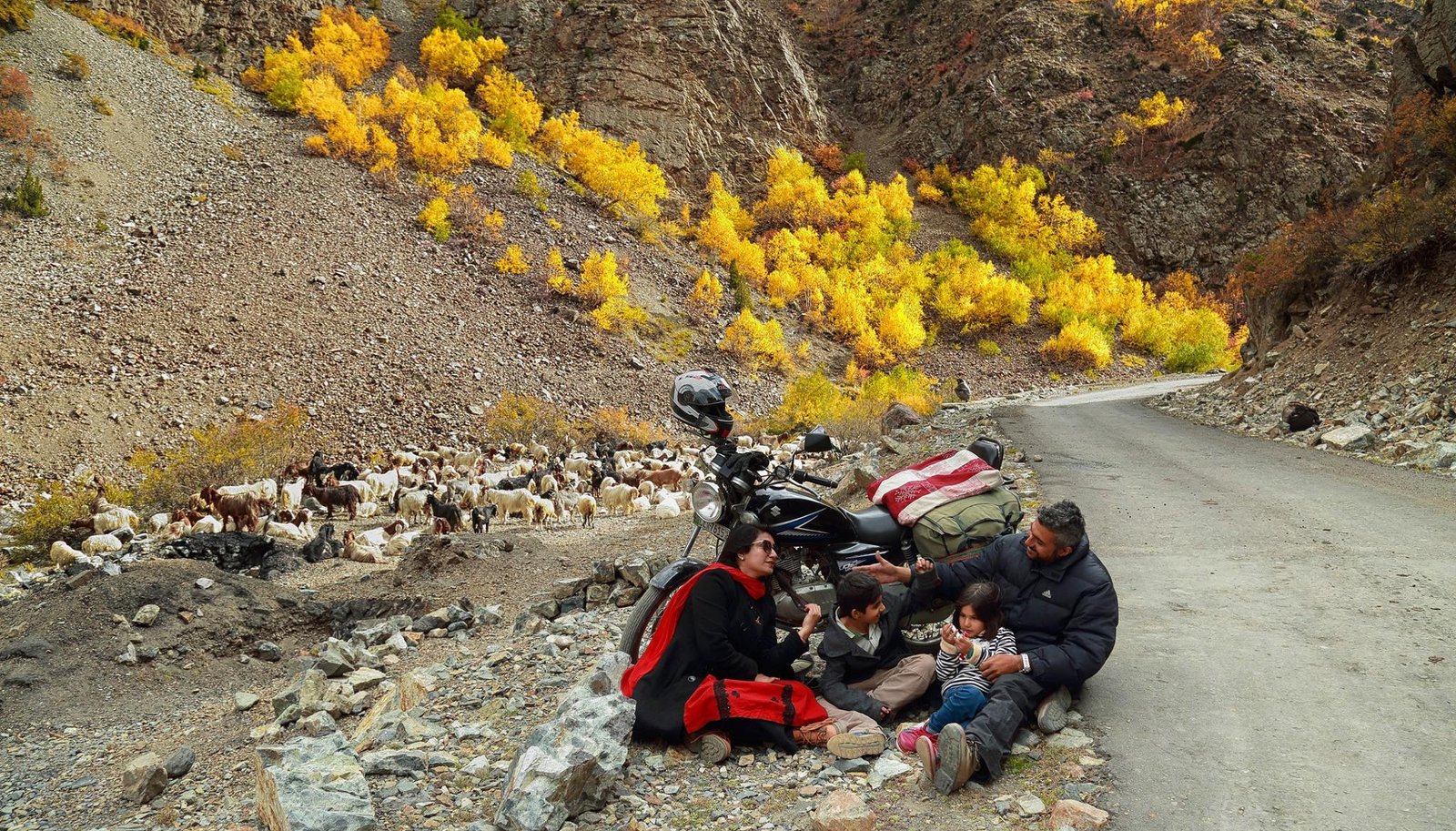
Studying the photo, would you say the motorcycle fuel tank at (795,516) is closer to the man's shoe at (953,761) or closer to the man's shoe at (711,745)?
the man's shoe at (711,745)

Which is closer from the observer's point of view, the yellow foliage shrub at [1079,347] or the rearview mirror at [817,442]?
the rearview mirror at [817,442]

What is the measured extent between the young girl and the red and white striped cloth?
67 centimetres

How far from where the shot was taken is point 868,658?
170 inches

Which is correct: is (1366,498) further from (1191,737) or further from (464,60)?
(464,60)

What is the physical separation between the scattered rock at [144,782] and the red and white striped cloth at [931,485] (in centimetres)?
480

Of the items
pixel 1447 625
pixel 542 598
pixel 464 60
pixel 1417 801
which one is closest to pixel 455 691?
pixel 542 598

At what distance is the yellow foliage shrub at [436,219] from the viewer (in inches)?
1219

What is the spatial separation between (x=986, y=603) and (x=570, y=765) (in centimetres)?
214

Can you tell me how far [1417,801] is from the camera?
286cm

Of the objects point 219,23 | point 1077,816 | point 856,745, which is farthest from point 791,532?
point 219,23

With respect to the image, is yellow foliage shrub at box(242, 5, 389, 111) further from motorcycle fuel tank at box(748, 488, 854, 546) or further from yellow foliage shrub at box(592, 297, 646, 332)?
motorcycle fuel tank at box(748, 488, 854, 546)

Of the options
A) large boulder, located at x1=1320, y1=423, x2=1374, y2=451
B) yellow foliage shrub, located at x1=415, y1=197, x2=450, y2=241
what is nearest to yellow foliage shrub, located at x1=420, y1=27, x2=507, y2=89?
yellow foliage shrub, located at x1=415, y1=197, x2=450, y2=241

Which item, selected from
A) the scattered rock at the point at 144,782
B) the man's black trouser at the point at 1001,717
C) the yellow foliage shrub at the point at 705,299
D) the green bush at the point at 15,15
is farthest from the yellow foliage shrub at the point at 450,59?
the man's black trouser at the point at 1001,717

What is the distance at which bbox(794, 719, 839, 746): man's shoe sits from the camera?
3.90 m
